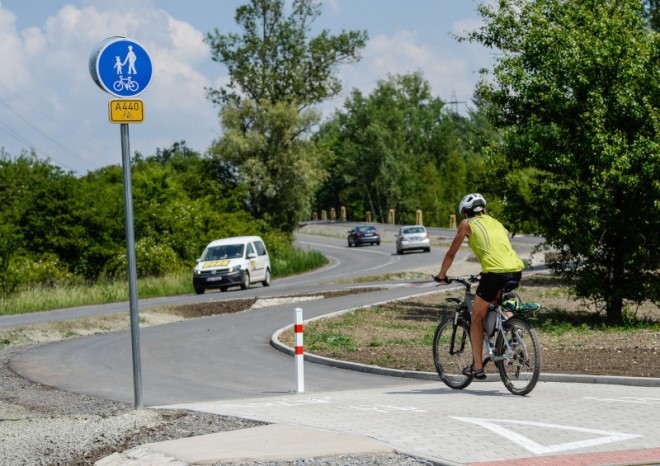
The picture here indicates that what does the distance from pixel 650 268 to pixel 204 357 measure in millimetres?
10191

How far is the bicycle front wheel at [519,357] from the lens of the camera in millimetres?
9852

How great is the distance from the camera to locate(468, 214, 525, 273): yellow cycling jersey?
998 cm

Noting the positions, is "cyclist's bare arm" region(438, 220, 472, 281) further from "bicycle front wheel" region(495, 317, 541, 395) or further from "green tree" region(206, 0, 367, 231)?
"green tree" region(206, 0, 367, 231)

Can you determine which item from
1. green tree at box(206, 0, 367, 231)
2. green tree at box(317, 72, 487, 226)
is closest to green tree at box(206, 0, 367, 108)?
green tree at box(206, 0, 367, 231)

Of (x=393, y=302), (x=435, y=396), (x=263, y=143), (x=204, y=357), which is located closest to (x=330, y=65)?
(x=263, y=143)

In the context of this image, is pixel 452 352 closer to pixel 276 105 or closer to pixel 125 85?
pixel 125 85

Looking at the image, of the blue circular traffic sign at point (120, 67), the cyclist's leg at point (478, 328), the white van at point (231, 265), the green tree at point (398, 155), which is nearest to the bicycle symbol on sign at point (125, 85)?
the blue circular traffic sign at point (120, 67)

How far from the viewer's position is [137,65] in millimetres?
9375

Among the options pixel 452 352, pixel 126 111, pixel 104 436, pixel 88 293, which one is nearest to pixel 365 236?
pixel 88 293

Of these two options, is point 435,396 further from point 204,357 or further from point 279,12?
point 279,12

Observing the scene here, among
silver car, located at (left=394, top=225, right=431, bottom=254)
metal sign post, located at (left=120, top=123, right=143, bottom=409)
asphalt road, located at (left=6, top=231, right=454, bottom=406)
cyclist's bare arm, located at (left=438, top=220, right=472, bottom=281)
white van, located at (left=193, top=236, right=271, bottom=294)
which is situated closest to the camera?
metal sign post, located at (left=120, top=123, right=143, bottom=409)

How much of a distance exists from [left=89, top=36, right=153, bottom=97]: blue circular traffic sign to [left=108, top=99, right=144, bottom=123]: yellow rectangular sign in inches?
2.9

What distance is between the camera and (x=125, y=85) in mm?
9289

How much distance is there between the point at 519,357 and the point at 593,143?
474 inches
